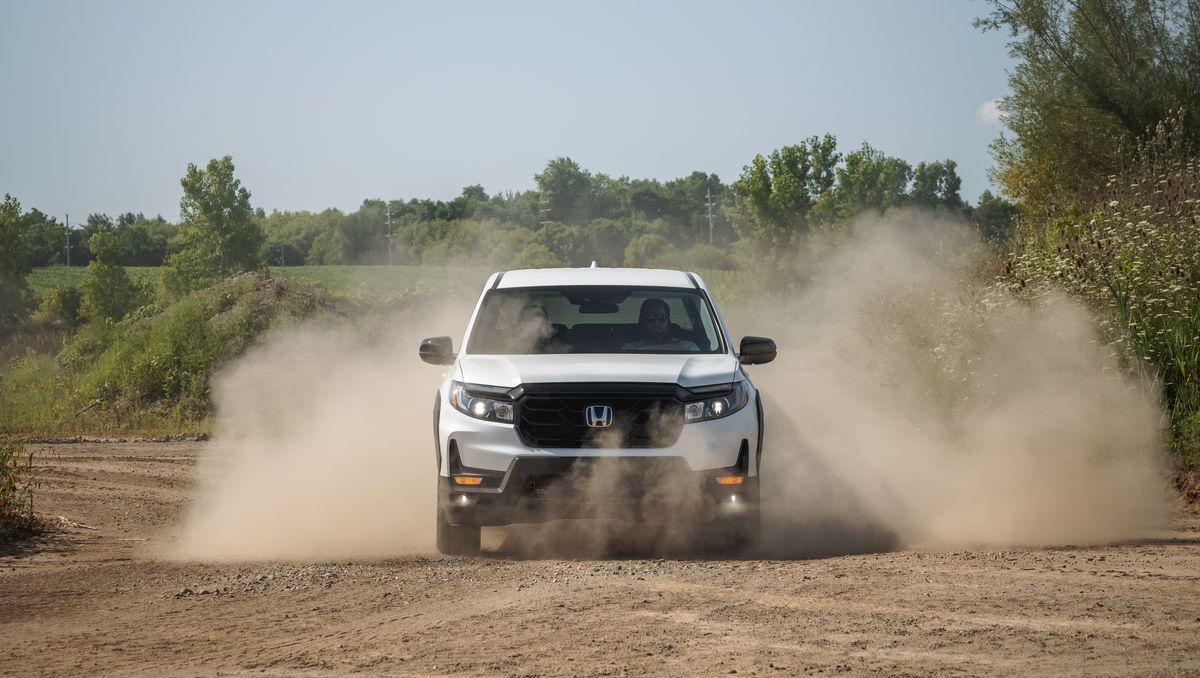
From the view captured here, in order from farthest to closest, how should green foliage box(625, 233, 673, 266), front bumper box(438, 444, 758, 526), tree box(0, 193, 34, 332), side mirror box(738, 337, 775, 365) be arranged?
green foliage box(625, 233, 673, 266), tree box(0, 193, 34, 332), side mirror box(738, 337, 775, 365), front bumper box(438, 444, 758, 526)

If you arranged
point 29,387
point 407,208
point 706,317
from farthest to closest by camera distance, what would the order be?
point 407,208 < point 29,387 < point 706,317

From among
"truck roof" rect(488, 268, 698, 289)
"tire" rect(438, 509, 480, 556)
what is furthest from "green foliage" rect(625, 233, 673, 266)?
"tire" rect(438, 509, 480, 556)

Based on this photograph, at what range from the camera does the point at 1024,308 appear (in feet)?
40.8

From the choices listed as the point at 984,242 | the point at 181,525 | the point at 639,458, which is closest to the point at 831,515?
the point at 639,458

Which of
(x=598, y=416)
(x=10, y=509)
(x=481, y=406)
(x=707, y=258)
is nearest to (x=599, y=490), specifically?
(x=598, y=416)

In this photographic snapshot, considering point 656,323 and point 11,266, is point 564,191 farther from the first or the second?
point 656,323

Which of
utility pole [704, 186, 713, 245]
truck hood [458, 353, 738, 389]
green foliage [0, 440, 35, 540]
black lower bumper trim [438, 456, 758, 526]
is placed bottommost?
green foliage [0, 440, 35, 540]

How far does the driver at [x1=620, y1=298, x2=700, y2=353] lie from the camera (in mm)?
9344

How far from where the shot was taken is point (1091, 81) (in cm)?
2550

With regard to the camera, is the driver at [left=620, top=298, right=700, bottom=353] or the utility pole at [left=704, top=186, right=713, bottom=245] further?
the utility pole at [left=704, top=186, right=713, bottom=245]

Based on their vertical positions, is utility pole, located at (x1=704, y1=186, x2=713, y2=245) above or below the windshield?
above

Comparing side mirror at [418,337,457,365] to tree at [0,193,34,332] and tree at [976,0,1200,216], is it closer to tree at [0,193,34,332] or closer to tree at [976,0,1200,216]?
tree at [976,0,1200,216]

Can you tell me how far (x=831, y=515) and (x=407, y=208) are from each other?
128162 millimetres

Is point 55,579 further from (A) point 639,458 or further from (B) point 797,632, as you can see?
(B) point 797,632
